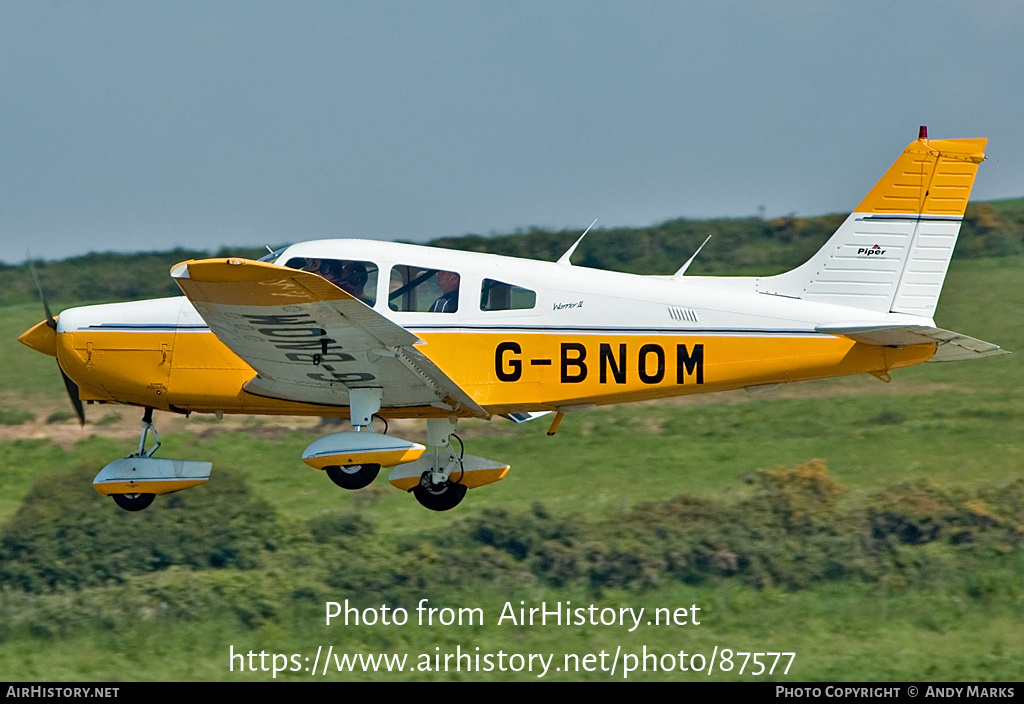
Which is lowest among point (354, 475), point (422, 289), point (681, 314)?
point (354, 475)

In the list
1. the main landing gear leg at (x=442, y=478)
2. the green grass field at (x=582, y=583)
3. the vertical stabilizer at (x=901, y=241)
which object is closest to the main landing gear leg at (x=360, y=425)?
the main landing gear leg at (x=442, y=478)

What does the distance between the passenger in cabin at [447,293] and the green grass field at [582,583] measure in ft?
16.7

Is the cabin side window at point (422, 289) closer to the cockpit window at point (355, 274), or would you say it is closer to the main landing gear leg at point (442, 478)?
the cockpit window at point (355, 274)

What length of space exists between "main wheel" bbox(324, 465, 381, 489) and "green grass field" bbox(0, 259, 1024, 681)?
4146mm

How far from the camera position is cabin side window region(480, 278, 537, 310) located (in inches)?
428

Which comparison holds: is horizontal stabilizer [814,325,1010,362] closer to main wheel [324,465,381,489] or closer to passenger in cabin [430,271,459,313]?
passenger in cabin [430,271,459,313]

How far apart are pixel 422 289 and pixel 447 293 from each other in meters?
0.21

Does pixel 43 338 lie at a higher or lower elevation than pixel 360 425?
higher

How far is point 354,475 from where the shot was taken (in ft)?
35.8

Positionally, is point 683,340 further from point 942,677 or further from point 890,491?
point 890,491

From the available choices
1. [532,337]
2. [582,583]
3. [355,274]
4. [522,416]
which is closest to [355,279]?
[355,274]

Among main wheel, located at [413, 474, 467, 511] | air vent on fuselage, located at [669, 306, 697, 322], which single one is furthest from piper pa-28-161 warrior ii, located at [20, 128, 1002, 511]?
main wheel, located at [413, 474, 467, 511]

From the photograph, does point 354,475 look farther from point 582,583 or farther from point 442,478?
point 582,583

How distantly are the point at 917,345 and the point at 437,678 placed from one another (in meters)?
6.53
